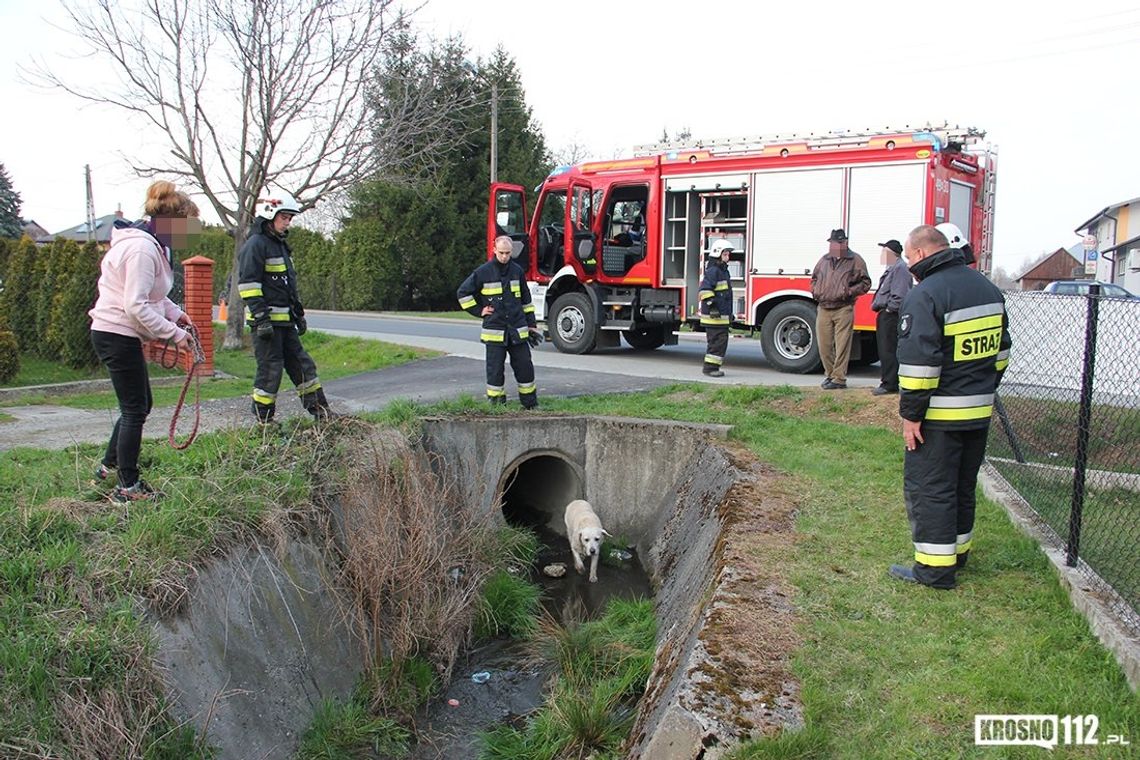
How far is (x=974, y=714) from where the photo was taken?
3.35 meters

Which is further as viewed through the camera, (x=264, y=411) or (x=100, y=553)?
(x=264, y=411)

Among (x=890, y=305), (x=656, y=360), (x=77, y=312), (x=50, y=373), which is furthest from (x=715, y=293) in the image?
(x=50, y=373)

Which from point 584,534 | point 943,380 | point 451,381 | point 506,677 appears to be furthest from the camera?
point 451,381

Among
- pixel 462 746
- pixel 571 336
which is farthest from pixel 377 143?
pixel 462 746

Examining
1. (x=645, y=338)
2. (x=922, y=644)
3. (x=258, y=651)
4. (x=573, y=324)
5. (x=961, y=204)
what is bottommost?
A: (x=258, y=651)

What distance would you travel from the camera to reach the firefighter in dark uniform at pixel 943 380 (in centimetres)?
436

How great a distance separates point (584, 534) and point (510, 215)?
26.1ft

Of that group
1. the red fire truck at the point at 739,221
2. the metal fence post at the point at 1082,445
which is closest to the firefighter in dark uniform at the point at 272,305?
the red fire truck at the point at 739,221

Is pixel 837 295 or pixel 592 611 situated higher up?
pixel 837 295

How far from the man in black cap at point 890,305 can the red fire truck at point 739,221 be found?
2.08 m

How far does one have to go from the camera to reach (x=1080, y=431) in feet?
15.0

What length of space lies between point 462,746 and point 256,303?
11.6ft

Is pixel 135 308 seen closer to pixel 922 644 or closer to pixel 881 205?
pixel 922 644

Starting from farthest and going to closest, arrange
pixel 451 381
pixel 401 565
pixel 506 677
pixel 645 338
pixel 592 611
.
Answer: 1. pixel 645 338
2. pixel 451 381
3. pixel 592 611
4. pixel 506 677
5. pixel 401 565
